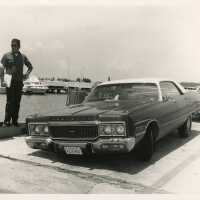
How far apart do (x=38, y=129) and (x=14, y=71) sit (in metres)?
2.11

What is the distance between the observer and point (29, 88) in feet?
165

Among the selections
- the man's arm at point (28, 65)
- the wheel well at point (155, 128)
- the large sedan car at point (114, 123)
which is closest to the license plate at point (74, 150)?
the large sedan car at point (114, 123)

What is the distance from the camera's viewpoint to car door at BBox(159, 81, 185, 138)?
6438mm

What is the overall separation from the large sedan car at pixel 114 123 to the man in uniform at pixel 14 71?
157cm

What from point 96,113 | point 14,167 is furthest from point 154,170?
point 14,167

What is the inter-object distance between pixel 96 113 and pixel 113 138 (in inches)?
17.9

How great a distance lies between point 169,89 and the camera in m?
7.55

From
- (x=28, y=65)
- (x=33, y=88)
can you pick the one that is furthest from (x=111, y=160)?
(x=33, y=88)

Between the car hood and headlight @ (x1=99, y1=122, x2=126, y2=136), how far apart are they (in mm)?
141

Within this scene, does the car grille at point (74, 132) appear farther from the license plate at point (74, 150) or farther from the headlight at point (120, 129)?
the headlight at point (120, 129)

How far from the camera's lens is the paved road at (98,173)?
4.52 metres

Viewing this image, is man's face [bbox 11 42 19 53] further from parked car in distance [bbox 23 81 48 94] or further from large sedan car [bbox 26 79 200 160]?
parked car in distance [bbox 23 81 48 94]

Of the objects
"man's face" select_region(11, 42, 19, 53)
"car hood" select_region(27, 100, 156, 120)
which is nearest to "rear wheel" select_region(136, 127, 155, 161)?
"car hood" select_region(27, 100, 156, 120)

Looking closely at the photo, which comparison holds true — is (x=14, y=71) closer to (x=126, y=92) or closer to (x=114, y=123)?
(x=126, y=92)
